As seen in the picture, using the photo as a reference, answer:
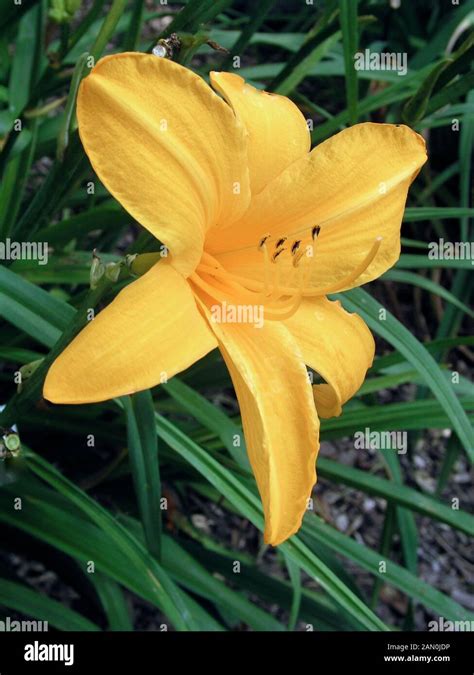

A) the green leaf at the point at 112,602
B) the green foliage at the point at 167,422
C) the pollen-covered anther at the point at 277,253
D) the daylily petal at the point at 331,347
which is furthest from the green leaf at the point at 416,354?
the green leaf at the point at 112,602

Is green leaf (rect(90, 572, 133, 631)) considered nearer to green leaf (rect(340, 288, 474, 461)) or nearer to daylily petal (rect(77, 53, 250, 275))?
green leaf (rect(340, 288, 474, 461))

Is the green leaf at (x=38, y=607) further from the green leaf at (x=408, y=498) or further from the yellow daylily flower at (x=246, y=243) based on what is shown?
the yellow daylily flower at (x=246, y=243)

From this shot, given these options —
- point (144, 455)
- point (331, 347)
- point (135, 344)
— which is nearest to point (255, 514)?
point (144, 455)

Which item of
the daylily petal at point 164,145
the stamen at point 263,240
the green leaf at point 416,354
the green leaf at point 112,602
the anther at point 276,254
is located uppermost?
the daylily petal at point 164,145

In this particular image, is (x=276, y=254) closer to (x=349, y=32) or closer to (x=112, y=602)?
(x=349, y=32)

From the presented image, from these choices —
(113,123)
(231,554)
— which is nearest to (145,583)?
(231,554)

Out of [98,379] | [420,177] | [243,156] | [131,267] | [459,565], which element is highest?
[420,177]
